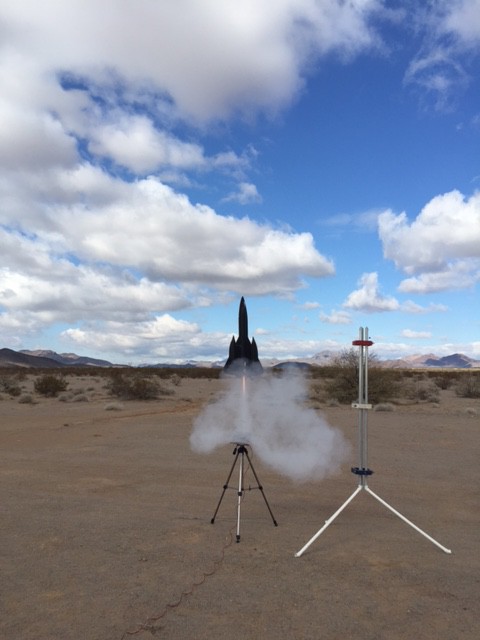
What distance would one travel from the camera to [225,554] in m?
6.33

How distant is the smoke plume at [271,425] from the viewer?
734cm

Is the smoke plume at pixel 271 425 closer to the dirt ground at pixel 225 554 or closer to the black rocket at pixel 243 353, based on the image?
the black rocket at pixel 243 353

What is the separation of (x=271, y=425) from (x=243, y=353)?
3367mm

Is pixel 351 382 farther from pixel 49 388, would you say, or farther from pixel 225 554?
pixel 225 554

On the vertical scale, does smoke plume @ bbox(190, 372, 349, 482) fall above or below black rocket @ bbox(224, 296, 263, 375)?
below

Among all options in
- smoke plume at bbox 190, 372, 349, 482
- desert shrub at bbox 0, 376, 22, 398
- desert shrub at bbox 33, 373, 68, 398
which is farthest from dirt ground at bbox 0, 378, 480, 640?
desert shrub at bbox 0, 376, 22, 398

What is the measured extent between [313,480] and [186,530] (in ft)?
12.9

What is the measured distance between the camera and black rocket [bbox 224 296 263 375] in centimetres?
684

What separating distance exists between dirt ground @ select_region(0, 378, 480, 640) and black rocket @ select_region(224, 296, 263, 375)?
7.11 ft

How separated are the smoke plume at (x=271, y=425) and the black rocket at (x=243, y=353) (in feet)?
0.55

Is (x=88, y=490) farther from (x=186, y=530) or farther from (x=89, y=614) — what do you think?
(x=89, y=614)

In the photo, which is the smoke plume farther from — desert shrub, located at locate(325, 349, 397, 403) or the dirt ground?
desert shrub, located at locate(325, 349, 397, 403)

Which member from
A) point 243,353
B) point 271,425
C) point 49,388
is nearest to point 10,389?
point 49,388

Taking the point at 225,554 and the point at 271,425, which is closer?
the point at 225,554
